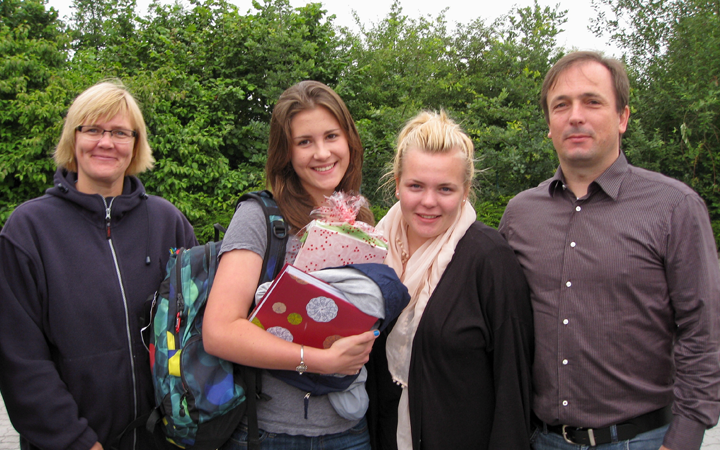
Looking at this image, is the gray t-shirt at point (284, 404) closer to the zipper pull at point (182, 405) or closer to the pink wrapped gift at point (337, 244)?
the pink wrapped gift at point (337, 244)

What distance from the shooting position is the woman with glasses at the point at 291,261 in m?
1.89

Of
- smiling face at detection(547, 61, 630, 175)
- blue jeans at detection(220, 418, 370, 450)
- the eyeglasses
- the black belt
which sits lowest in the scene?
blue jeans at detection(220, 418, 370, 450)

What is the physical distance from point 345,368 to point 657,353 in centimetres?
140

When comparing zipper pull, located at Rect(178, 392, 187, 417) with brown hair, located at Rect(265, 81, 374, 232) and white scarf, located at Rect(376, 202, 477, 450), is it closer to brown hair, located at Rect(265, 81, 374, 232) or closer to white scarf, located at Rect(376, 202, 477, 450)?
brown hair, located at Rect(265, 81, 374, 232)

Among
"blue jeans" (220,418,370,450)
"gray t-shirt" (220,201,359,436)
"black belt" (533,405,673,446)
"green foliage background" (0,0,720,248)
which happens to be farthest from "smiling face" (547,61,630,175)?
"green foliage background" (0,0,720,248)

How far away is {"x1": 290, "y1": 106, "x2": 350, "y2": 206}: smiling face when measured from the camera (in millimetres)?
2184

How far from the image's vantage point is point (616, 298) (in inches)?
85.6

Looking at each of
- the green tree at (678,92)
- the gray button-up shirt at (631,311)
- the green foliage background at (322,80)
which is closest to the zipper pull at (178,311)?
the gray button-up shirt at (631,311)

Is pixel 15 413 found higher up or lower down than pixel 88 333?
lower down

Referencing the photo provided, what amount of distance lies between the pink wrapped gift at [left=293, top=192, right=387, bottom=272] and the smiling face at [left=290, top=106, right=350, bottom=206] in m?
0.24

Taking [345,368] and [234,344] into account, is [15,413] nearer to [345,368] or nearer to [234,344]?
[234,344]

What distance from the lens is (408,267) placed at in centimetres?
238

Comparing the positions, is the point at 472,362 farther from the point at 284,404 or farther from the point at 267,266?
the point at 267,266

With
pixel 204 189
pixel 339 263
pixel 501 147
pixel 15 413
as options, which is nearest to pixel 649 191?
pixel 339 263
